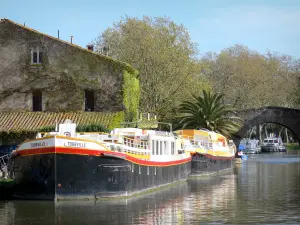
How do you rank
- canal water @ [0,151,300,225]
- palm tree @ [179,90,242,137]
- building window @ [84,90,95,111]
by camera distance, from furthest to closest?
palm tree @ [179,90,242,137] < building window @ [84,90,95,111] < canal water @ [0,151,300,225]

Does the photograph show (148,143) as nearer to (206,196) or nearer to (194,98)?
(206,196)

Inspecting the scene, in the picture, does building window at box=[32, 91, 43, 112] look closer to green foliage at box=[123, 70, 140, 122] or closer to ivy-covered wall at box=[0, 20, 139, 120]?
ivy-covered wall at box=[0, 20, 139, 120]

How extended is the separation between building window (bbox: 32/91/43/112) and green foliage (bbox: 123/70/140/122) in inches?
255

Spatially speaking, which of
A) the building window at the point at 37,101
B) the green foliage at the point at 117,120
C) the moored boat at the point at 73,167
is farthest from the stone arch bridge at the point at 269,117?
the moored boat at the point at 73,167

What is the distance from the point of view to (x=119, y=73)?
52.3 meters

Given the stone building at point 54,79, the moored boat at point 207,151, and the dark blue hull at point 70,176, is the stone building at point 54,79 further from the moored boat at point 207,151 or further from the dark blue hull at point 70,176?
the dark blue hull at point 70,176

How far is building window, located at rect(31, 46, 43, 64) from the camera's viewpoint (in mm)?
52844

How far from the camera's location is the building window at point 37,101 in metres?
53.5

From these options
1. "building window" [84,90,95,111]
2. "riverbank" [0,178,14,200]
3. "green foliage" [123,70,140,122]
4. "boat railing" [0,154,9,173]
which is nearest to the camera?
"riverbank" [0,178,14,200]

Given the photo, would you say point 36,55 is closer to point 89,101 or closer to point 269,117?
point 89,101

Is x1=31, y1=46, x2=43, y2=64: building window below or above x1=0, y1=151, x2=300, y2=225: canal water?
above

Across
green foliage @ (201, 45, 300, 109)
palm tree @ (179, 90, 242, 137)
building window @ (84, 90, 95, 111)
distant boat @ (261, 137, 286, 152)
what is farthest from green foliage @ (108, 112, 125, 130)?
distant boat @ (261, 137, 286, 152)

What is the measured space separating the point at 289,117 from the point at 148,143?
210 feet

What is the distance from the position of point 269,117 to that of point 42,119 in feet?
171
